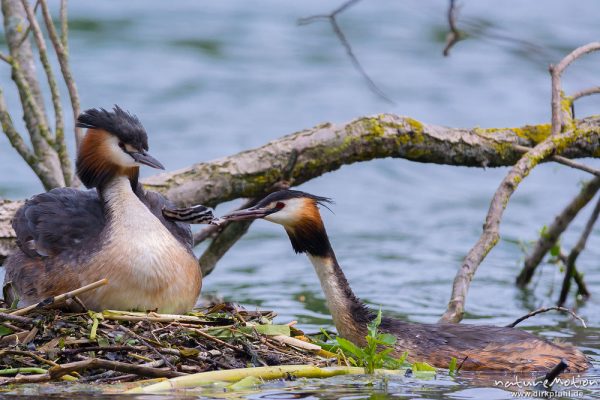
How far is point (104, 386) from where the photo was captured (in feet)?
18.2

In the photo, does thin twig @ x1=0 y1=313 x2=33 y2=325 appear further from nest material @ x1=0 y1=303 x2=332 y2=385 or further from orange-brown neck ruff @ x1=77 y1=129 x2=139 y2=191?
orange-brown neck ruff @ x1=77 y1=129 x2=139 y2=191

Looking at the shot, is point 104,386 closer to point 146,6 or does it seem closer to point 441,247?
point 441,247

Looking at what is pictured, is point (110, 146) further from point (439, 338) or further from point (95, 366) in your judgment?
point (439, 338)

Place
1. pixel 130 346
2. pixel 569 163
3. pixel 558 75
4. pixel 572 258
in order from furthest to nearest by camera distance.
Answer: pixel 572 258 < pixel 558 75 < pixel 569 163 < pixel 130 346

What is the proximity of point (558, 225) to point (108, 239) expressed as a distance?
4276 mm

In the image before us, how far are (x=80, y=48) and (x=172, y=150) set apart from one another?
3.72 metres

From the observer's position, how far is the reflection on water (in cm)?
1084

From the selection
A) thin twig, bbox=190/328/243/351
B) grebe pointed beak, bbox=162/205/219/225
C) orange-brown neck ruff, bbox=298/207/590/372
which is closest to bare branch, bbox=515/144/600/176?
orange-brown neck ruff, bbox=298/207/590/372

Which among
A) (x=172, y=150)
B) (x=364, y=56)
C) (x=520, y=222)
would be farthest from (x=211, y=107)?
(x=520, y=222)

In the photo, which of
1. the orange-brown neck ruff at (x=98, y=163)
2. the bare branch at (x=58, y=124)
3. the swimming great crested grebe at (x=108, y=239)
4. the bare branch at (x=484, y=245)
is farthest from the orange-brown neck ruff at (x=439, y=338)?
the bare branch at (x=58, y=124)

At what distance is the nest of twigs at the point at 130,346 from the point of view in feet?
18.5

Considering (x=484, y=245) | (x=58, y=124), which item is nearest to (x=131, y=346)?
(x=484, y=245)

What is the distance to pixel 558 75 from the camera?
7.78 metres

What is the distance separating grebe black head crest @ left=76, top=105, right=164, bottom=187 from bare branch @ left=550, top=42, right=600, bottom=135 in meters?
2.67
